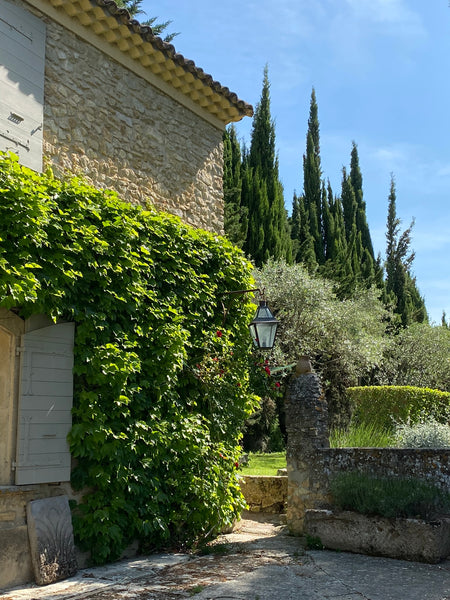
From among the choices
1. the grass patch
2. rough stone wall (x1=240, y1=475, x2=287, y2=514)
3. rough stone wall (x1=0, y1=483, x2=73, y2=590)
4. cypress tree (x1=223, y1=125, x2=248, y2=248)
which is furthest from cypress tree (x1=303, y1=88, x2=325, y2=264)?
rough stone wall (x1=0, y1=483, x2=73, y2=590)

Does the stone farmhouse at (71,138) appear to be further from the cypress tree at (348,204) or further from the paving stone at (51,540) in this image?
the cypress tree at (348,204)

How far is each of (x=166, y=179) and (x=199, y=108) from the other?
1.47 meters

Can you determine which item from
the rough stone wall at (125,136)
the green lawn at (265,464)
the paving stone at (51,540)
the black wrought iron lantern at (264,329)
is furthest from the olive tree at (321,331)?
the paving stone at (51,540)

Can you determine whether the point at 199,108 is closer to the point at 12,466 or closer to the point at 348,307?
the point at 12,466

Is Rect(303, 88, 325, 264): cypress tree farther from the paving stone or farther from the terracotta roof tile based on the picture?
the paving stone

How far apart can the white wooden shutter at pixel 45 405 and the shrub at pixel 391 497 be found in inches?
123

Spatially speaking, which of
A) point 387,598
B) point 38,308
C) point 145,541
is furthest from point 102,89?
point 387,598

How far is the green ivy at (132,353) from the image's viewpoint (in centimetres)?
561

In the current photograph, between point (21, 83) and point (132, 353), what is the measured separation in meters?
3.18

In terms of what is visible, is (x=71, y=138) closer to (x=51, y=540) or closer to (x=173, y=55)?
(x=173, y=55)

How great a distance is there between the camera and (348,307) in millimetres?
18234

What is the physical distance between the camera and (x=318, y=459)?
738 centimetres

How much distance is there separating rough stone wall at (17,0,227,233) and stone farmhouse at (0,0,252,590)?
0.05 feet

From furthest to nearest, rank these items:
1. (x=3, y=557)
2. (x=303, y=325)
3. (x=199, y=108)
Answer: (x=303, y=325) < (x=199, y=108) < (x=3, y=557)
